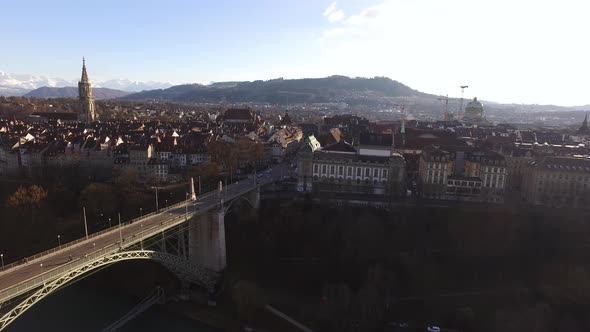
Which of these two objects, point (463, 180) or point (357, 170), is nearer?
point (463, 180)

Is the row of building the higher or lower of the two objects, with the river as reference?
higher

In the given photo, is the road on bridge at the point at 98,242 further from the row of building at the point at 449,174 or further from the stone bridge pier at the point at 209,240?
the row of building at the point at 449,174

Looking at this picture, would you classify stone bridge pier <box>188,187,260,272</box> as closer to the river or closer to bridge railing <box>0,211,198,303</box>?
the river

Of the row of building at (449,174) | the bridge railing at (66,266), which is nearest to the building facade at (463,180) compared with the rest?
the row of building at (449,174)

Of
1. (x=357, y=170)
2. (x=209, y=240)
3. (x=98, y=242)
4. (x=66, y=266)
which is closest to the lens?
(x=66, y=266)

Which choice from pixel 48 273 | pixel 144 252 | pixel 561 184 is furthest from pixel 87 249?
pixel 561 184

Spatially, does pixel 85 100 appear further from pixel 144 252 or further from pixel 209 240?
pixel 144 252

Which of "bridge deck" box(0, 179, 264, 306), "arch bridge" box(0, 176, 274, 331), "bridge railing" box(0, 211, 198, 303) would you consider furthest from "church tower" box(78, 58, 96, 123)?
"bridge railing" box(0, 211, 198, 303)

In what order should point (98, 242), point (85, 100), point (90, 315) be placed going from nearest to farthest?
point (98, 242), point (90, 315), point (85, 100)
